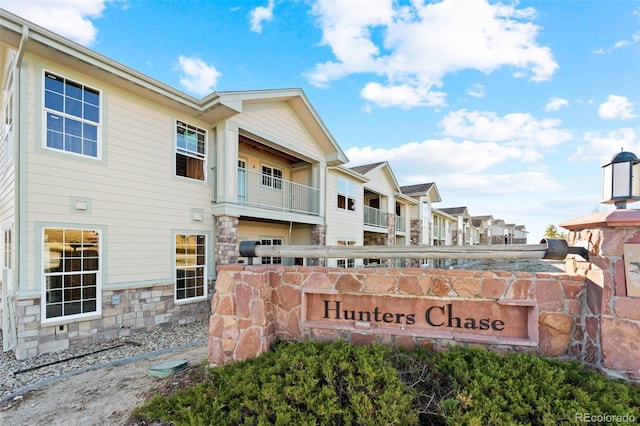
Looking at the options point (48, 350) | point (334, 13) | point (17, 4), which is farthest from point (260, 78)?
point (48, 350)

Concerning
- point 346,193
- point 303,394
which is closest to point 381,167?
point 346,193

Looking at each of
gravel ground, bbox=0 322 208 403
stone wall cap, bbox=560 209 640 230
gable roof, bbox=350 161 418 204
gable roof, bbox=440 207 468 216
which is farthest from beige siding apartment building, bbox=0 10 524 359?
gable roof, bbox=440 207 468 216

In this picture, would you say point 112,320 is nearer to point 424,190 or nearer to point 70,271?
point 70,271

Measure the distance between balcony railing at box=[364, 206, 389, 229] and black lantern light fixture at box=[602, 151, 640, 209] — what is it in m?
14.1

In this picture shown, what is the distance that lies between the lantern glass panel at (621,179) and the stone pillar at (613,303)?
230 mm

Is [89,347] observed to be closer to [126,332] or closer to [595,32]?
[126,332]

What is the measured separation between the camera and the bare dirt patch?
11.9ft

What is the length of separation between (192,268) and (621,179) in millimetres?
9570

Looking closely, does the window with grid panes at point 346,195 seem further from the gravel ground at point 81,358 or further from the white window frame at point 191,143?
the gravel ground at point 81,358

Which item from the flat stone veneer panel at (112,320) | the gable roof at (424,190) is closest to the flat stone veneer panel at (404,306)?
the flat stone veneer panel at (112,320)

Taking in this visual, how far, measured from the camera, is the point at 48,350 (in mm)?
6160

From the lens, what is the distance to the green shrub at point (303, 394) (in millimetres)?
2742

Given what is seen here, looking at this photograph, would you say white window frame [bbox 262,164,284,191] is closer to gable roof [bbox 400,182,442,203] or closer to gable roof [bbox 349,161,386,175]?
gable roof [bbox 349,161,386,175]

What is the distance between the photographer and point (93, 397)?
4.16 meters
